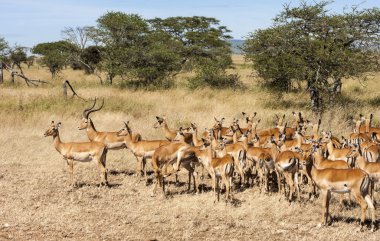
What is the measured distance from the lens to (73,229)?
8.08m

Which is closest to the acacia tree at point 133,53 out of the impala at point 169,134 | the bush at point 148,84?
the bush at point 148,84

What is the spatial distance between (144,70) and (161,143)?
54.9 feet

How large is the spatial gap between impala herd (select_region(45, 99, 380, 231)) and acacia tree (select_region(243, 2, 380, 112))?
593 cm

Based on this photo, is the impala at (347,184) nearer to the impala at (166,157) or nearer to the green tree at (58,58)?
the impala at (166,157)

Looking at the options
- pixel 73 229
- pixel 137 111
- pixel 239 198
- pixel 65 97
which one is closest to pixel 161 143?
A: pixel 239 198

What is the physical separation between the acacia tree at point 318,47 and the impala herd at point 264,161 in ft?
19.5

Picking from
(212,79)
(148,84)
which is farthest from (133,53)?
(212,79)

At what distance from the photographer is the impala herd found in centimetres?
805

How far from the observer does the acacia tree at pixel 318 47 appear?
1820cm

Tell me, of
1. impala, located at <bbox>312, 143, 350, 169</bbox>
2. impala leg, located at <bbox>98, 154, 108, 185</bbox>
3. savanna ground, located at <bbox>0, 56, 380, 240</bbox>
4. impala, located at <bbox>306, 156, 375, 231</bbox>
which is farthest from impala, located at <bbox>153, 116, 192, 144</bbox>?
impala, located at <bbox>306, 156, 375, 231</bbox>

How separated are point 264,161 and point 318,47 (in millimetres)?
9827

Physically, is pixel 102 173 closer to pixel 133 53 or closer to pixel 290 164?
pixel 290 164

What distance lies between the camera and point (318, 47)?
1834cm

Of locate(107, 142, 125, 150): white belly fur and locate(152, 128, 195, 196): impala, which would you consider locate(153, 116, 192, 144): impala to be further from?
locate(152, 128, 195, 196): impala
